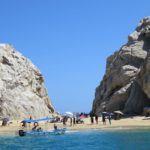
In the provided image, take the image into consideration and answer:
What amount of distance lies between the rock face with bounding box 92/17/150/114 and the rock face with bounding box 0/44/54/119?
1231 cm

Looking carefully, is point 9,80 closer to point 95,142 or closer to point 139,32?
point 139,32

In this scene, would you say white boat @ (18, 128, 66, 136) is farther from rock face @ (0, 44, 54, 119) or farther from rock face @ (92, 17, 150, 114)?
rock face @ (0, 44, 54, 119)

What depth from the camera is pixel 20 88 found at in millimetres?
91812

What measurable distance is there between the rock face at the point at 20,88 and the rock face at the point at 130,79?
12.3 m

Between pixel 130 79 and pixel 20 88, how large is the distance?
70.2ft

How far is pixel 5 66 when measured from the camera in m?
92.9

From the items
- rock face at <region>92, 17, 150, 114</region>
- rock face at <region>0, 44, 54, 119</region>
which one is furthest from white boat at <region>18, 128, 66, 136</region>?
rock face at <region>0, 44, 54, 119</region>

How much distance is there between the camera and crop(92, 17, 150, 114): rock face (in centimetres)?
8200

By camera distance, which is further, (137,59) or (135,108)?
(137,59)

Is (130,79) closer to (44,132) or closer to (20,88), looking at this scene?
(20,88)

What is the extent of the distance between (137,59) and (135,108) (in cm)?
1355

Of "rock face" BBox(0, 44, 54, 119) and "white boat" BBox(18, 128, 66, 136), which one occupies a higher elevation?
"rock face" BBox(0, 44, 54, 119)

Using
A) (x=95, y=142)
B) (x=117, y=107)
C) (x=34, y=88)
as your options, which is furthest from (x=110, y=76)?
(x=95, y=142)

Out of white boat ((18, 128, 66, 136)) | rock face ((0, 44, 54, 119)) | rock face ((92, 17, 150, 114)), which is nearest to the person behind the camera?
white boat ((18, 128, 66, 136))
